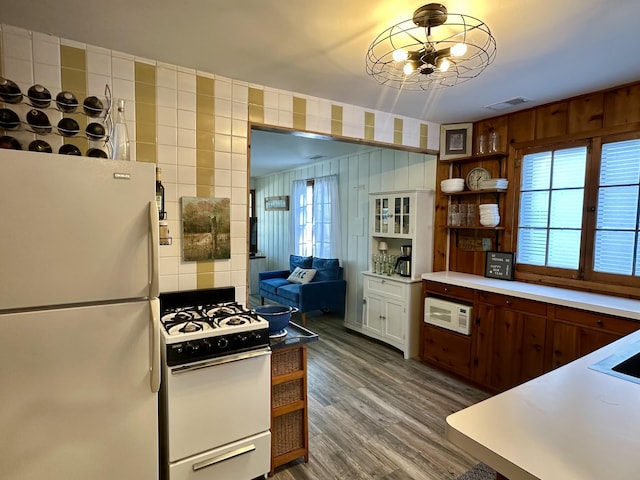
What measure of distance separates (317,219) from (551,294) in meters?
3.65

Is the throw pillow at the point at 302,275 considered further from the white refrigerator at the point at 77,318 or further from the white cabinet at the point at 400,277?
the white refrigerator at the point at 77,318

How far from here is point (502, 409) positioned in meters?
1.08

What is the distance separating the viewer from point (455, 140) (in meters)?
3.57

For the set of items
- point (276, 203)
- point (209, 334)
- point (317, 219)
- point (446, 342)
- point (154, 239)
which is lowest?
point (446, 342)

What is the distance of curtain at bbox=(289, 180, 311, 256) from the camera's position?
612cm

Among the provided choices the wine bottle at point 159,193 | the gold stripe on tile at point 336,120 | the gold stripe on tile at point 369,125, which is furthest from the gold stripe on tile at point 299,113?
the wine bottle at point 159,193

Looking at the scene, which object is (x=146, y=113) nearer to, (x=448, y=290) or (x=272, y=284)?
(x=448, y=290)

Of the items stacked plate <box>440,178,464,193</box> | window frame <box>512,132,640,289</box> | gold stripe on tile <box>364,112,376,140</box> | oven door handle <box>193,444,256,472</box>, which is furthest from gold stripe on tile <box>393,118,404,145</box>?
oven door handle <box>193,444,256,472</box>

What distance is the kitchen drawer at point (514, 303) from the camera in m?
2.66

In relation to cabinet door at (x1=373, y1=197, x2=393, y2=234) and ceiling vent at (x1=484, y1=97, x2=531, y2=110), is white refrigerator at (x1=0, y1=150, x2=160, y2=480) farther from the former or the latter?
cabinet door at (x1=373, y1=197, x2=393, y2=234)

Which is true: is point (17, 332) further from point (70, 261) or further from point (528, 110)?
point (528, 110)

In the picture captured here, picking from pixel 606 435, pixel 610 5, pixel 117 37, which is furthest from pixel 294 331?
pixel 610 5

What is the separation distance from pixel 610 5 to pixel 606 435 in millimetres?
1784

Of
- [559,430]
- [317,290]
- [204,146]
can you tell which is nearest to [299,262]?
[317,290]
